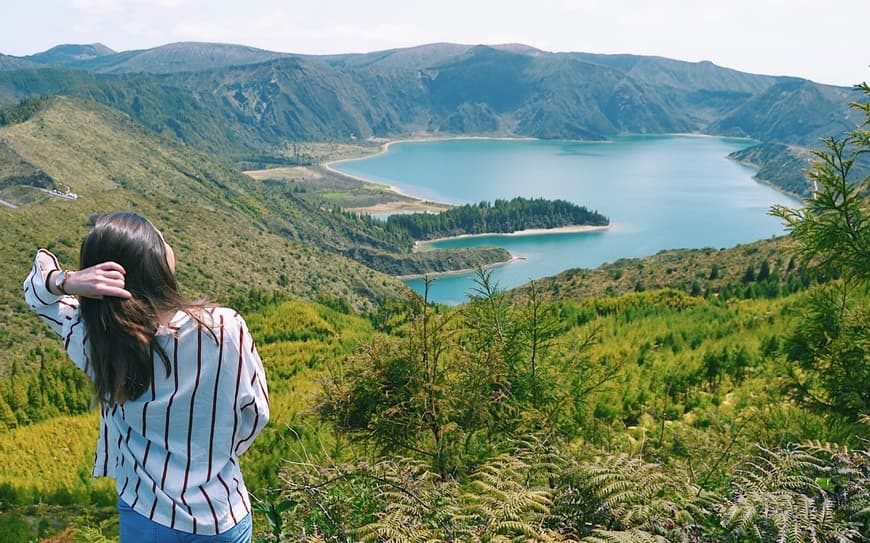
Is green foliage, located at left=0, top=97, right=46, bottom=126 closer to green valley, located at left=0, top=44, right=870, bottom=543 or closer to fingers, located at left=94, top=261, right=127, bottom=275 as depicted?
green valley, located at left=0, top=44, right=870, bottom=543

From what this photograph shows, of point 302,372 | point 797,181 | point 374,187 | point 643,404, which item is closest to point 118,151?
point 374,187

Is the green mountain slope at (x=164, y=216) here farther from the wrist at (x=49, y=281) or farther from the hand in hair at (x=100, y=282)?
the hand in hair at (x=100, y=282)

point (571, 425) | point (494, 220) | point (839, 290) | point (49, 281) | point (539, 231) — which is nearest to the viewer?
point (49, 281)

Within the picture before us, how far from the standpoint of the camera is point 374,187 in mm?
150750

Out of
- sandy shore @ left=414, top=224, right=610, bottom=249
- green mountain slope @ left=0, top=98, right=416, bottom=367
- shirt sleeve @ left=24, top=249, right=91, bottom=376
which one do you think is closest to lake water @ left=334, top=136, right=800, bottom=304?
sandy shore @ left=414, top=224, right=610, bottom=249

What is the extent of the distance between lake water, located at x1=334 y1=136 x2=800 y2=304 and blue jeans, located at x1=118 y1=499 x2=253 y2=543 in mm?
52753

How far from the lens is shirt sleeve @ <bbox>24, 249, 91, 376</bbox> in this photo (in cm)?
211

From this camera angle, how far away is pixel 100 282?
6.01 ft

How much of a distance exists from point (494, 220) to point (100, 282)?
112 meters

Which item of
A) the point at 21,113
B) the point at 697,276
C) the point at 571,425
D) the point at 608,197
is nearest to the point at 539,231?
the point at 608,197

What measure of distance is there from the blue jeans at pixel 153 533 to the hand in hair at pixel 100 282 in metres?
0.78

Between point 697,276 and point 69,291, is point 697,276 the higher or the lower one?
the lower one

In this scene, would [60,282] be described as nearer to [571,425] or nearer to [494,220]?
[571,425]

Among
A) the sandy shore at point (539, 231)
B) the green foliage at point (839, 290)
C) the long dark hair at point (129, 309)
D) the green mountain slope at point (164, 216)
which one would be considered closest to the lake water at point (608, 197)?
the sandy shore at point (539, 231)
